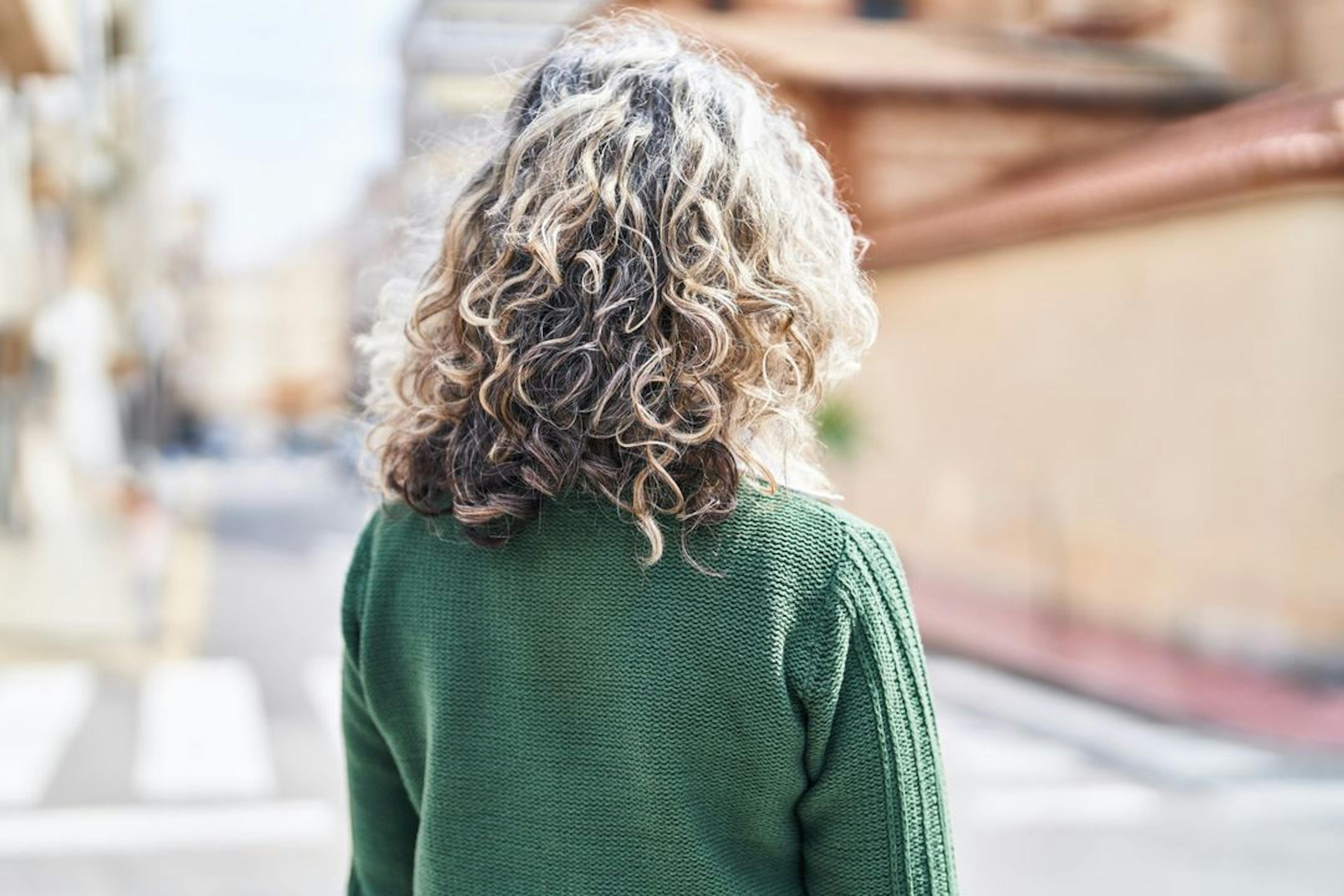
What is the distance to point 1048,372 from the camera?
13.0 meters

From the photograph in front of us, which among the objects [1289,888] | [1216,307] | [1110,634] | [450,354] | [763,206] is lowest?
[1110,634]

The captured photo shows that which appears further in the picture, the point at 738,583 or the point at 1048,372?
the point at 1048,372

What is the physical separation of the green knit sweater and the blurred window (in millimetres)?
21242

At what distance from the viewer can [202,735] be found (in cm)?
761

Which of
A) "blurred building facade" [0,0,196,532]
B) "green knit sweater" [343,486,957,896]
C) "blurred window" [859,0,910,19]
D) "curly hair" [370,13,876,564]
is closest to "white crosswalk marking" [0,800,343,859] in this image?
"green knit sweater" [343,486,957,896]

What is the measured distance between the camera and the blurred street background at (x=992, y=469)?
6047mm

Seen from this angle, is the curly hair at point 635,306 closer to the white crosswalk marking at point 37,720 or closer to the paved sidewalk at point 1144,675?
the white crosswalk marking at point 37,720

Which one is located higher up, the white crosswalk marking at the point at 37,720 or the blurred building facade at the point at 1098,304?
the blurred building facade at the point at 1098,304

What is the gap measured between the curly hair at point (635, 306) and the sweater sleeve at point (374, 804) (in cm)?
31

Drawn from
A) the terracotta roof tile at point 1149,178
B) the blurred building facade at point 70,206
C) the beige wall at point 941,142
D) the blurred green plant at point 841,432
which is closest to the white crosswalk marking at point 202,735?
the blurred building facade at point 70,206

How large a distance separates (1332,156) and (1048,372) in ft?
12.9

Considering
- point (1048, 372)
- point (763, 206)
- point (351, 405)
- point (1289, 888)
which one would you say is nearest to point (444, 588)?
point (763, 206)

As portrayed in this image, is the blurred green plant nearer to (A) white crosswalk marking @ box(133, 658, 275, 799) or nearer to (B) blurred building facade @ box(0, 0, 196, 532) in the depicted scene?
(A) white crosswalk marking @ box(133, 658, 275, 799)

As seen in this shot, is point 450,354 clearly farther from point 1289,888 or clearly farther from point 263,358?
point 263,358
